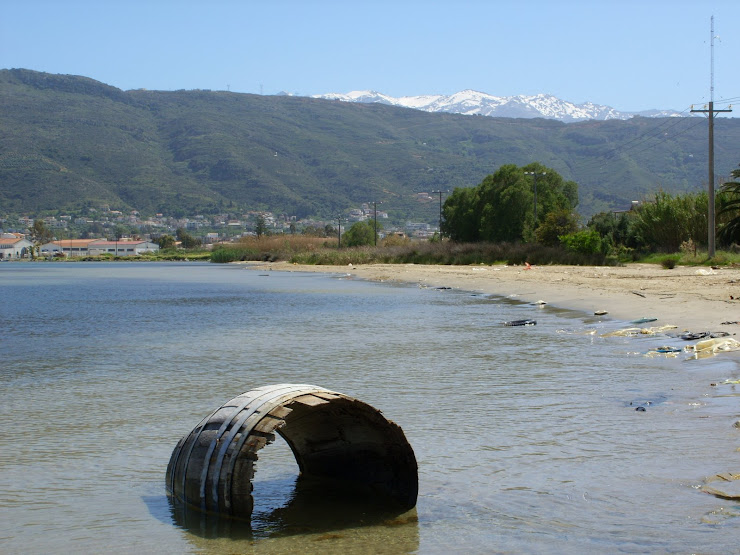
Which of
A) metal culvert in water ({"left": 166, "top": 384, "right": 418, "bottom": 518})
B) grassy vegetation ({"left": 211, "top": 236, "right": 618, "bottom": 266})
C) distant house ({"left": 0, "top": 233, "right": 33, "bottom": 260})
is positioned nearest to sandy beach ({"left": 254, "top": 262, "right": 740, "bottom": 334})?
grassy vegetation ({"left": 211, "top": 236, "right": 618, "bottom": 266})

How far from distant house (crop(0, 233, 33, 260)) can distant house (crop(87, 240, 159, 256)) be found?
13.1 meters

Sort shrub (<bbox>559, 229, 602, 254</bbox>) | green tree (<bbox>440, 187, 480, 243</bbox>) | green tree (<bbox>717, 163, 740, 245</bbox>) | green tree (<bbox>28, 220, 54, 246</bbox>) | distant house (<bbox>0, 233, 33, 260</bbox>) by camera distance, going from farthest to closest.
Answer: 1. distant house (<bbox>0, 233, 33, 260</bbox>)
2. green tree (<bbox>28, 220, 54, 246</bbox>)
3. green tree (<bbox>440, 187, 480, 243</bbox>)
4. shrub (<bbox>559, 229, 602, 254</bbox>)
5. green tree (<bbox>717, 163, 740, 245</bbox>)

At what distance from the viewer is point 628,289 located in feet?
87.7

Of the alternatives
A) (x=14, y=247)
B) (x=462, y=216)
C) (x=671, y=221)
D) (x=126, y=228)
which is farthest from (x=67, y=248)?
(x=671, y=221)

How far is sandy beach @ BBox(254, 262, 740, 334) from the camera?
18641 millimetres

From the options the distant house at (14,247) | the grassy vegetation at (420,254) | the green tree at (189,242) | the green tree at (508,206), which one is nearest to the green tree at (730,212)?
the grassy vegetation at (420,254)

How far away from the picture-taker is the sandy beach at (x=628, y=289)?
18.6 m

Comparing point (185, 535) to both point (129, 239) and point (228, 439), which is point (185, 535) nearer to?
point (228, 439)

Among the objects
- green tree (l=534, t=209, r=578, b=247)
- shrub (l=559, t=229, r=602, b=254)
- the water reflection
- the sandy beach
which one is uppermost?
green tree (l=534, t=209, r=578, b=247)

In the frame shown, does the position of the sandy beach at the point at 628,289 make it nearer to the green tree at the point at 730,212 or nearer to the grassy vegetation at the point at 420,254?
the grassy vegetation at the point at 420,254

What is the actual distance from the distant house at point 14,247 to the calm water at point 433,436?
569 feet

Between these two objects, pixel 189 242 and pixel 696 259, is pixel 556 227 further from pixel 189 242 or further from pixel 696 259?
pixel 189 242

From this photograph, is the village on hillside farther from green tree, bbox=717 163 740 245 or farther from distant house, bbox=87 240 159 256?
green tree, bbox=717 163 740 245

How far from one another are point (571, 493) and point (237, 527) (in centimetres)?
254
